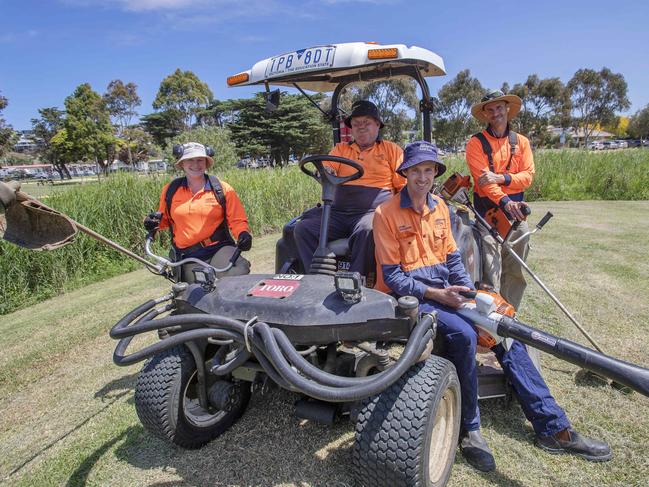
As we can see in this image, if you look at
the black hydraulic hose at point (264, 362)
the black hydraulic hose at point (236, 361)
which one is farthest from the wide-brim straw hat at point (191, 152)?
the black hydraulic hose at point (264, 362)

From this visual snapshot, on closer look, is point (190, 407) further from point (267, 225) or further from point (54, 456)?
Answer: point (267, 225)

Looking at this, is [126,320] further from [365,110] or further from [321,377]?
[365,110]

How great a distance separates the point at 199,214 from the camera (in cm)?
377

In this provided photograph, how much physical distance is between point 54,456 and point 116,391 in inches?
34.0

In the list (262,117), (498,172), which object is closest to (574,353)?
(498,172)

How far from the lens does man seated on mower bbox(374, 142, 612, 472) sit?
252cm

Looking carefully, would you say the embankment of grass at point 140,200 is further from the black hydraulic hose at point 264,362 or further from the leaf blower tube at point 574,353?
the leaf blower tube at point 574,353

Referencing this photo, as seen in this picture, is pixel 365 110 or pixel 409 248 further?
pixel 365 110

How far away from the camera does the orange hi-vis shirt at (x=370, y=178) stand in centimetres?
356

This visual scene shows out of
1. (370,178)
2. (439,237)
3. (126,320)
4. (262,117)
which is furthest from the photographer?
(262,117)

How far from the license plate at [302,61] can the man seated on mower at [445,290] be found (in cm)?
94

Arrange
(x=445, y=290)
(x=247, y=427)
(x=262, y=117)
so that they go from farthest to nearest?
(x=262, y=117) → (x=247, y=427) → (x=445, y=290)

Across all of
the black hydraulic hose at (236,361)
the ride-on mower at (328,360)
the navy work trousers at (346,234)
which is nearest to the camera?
the ride-on mower at (328,360)

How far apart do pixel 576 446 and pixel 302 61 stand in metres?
3.03
